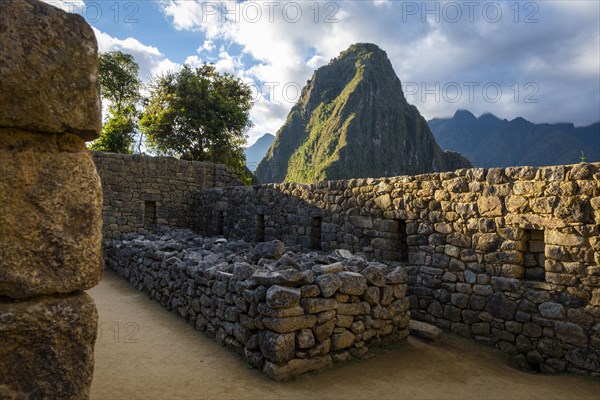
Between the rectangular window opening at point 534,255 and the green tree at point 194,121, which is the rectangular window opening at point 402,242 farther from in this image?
the green tree at point 194,121

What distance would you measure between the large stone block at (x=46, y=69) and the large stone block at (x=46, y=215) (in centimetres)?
9

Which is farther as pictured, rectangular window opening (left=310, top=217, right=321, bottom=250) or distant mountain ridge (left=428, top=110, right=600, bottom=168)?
distant mountain ridge (left=428, top=110, right=600, bottom=168)

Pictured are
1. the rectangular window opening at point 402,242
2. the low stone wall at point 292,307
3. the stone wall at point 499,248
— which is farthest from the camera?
the rectangular window opening at point 402,242

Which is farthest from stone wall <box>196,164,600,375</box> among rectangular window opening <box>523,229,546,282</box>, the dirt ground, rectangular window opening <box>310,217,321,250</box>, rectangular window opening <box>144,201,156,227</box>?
rectangular window opening <box>144,201,156,227</box>

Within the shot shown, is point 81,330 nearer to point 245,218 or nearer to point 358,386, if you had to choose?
point 358,386

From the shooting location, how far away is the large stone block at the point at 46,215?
153 cm

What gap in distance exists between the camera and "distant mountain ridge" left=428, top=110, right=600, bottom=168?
8939cm

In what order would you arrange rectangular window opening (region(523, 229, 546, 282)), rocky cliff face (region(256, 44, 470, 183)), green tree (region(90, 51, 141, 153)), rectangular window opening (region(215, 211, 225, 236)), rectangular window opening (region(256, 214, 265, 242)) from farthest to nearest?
rocky cliff face (region(256, 44, 470, 183)) → green tree (region(90, 51, 141, 153)) → rectangular window opening (region(215, 211, 225, 236)) → rectangular window opening (region(256, 214, 265, 242)) → rectangular window opening (region(523, 229, 546, 282))

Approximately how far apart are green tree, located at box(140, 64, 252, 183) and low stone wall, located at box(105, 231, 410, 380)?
16.7 meters

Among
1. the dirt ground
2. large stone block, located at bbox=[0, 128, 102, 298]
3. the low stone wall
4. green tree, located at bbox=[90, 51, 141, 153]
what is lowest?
the dirt ground

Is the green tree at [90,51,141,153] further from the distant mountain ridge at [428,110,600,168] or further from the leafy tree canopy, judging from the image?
the distant mountain ridge at [428,110,600,168]

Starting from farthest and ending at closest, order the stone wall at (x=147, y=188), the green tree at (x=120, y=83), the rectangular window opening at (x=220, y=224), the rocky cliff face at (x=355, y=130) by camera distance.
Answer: the rocky cliff face at (x=355, y=130), the green tree at (x=120, y=83), the stone wall at (x=147, y=188), the rectangular window opening at (x=220, y=224)

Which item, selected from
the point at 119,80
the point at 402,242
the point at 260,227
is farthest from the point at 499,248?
the point at 119,80

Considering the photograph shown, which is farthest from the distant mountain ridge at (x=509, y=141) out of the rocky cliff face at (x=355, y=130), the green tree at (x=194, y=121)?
the green tree at (x=194, y=121)
